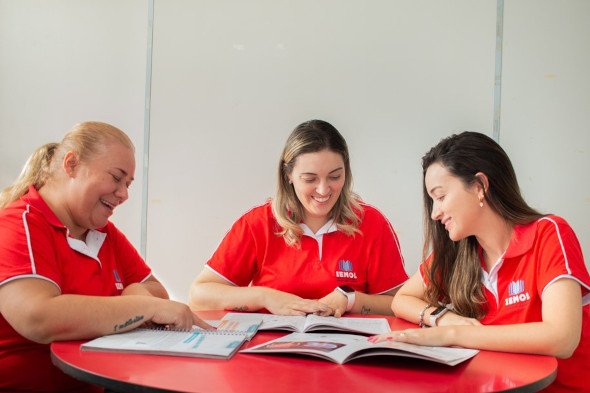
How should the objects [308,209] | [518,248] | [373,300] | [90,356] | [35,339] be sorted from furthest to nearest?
[308,209]
[373,300]
[518,248]
[35,339]
[90,356]

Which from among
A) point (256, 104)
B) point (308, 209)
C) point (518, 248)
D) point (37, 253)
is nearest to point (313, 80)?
point (256, 104)

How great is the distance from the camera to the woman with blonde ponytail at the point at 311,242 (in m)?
2.32

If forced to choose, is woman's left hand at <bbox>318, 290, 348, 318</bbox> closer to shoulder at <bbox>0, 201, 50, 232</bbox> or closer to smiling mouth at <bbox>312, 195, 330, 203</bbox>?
smiling mouth at <bbox>312, 195, 330, 203</bbox>

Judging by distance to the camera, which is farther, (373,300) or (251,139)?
(251,139)

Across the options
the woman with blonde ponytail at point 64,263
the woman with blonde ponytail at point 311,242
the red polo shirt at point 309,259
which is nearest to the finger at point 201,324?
the woman with blonde ponytail at point 64,263

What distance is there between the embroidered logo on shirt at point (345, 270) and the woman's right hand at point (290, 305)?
329 mm

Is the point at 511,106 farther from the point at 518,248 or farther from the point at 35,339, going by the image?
the point at 35,339

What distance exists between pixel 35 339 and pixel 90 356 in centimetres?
23

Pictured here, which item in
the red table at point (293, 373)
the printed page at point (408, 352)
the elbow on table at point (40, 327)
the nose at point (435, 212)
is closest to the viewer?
the red table at point (293, 373)

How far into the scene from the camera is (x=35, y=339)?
141 centimetres

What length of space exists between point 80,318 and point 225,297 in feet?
2.77

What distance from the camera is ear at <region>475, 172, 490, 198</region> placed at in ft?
5.83

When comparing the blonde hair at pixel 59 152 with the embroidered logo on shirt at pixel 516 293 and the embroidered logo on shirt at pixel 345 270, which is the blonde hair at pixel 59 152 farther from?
the embroidered logo on shirt at pixel 516 293

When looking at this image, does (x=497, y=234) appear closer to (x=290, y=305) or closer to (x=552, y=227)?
(x=552, y=227)
